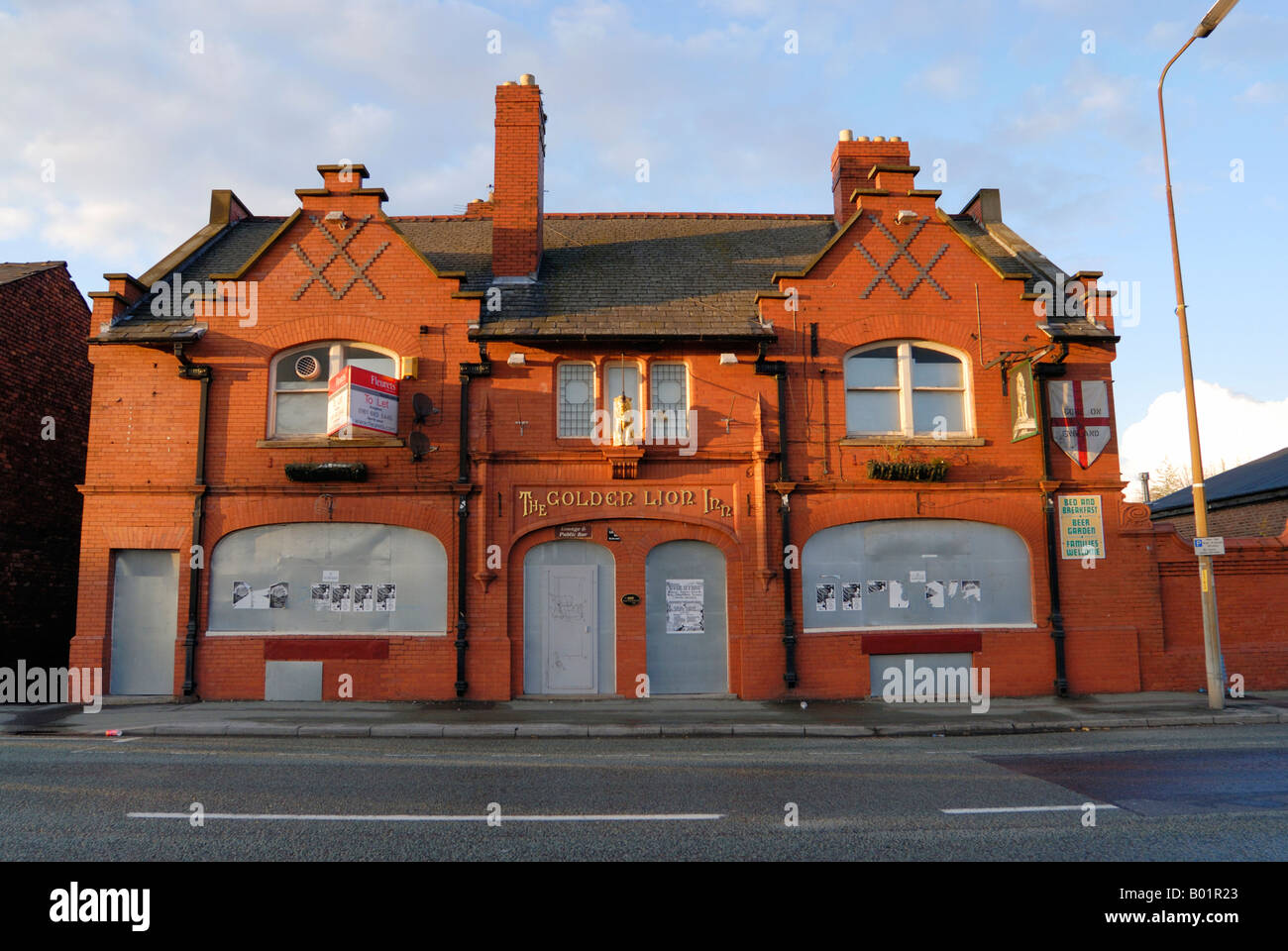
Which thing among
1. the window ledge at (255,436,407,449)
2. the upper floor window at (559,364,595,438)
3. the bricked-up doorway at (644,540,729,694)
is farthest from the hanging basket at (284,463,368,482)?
the bricked-up doorway at (644,540,729,694)

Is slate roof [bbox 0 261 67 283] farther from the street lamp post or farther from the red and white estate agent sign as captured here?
the street lamp post

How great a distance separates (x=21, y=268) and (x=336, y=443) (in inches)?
394

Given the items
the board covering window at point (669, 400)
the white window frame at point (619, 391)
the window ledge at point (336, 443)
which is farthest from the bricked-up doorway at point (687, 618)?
the window ledge at point (336, 443)

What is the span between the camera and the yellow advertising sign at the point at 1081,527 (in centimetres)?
1545

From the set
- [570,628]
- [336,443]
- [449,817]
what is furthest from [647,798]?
[336,443]

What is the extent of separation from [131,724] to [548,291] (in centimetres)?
1017

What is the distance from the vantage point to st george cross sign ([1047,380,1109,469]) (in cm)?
1568

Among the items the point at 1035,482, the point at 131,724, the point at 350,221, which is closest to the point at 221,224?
the point at 350,221

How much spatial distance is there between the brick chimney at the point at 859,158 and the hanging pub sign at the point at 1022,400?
5.75 meters

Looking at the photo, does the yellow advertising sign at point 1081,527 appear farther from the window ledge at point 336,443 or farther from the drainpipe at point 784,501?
the window ledge at point 336,443

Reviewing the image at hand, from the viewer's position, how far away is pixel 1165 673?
1523 centimetres

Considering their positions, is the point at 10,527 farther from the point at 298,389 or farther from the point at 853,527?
the point at 853,527

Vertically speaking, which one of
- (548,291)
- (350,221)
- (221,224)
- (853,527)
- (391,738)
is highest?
(221,224)
